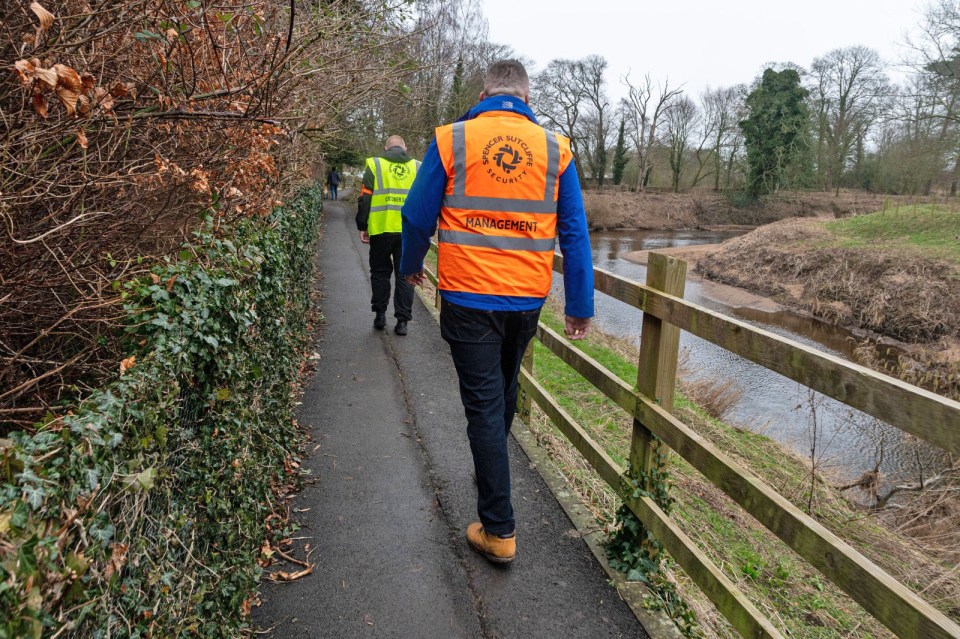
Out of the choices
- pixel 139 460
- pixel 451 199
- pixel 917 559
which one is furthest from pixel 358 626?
pixel 917 559

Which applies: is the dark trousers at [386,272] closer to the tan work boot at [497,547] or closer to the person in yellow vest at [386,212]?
the person in yellow vest at [386,212]

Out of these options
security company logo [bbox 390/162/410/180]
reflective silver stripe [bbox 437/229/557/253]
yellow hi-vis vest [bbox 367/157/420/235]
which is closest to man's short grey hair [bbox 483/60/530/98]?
reflective silver stripe [bbox 437/229/557/253]

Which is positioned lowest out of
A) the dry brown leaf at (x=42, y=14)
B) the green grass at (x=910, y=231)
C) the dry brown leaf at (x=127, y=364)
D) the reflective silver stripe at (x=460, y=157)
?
the green grass at (x=910, y=231)

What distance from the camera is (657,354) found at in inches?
114

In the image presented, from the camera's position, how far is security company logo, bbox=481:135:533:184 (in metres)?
2.71

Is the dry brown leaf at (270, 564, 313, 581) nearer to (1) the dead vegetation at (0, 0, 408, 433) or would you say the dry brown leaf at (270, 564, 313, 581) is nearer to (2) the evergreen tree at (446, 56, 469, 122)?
(1) the dead vegetation at (0, 0, 408, 433)

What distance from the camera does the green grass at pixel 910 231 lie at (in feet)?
63.7

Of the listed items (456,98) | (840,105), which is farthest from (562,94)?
(456,98)

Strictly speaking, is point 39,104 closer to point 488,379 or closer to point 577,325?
point 488,379

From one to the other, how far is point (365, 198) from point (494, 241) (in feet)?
14.2

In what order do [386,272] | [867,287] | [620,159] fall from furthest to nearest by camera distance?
[620,159] → [867,287] → [386,272]

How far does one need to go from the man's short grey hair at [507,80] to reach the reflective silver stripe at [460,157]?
0.95 ft

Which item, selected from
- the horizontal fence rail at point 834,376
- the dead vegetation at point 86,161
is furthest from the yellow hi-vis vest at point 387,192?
the horizontal fence rail at point 834,376

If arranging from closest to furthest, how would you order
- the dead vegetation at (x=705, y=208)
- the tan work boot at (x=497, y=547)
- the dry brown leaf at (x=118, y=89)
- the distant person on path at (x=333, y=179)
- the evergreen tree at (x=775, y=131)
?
the dry brown leaf at (x=118, y=89) → the tan work boot at (x=497, y=547) → the distant person on path at (x=333, y=179) → the evergreen tree at (x=775, y=131) → the dead vegetation at (x=705, y=208)
